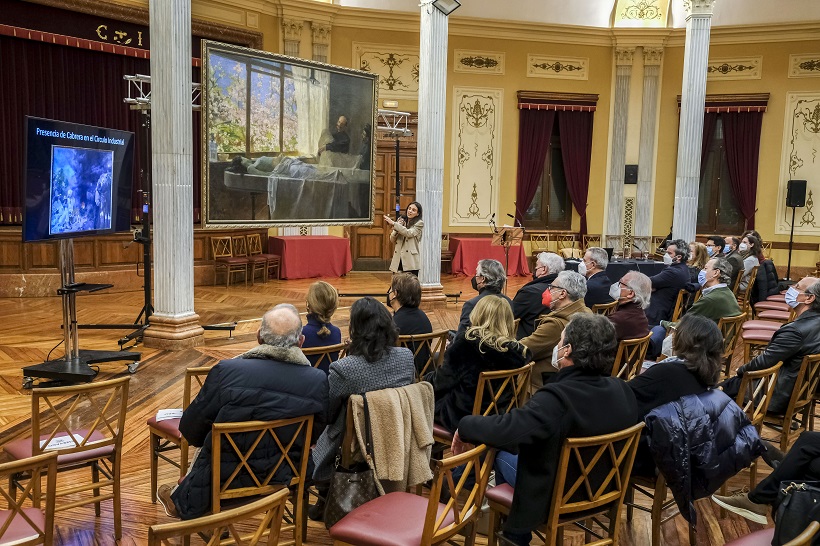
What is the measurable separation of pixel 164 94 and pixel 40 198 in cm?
191

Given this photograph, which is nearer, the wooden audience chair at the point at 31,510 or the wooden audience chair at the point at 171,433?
the wooden audience chair at the point at 31,510

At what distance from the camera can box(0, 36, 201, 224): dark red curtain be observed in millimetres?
8961

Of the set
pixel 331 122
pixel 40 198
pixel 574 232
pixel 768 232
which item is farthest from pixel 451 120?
pixel 40 198

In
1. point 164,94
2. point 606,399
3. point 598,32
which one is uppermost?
point 598,32

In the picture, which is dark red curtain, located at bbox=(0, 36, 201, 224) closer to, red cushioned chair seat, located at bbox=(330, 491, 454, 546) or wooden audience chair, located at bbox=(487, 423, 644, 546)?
red cushioned chair seat, located at bbox=(330, 491, 454, 546)

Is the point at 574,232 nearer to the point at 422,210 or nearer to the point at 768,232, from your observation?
the point at 768,232

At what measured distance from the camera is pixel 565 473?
8.05 ft

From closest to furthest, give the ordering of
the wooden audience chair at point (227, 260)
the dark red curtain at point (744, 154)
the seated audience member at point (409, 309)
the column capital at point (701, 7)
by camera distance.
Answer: the seated audience member at point (409, 309), the column capital at point (701, 7), the wooden audience chair at point (227, 260), the dark red curtain at point (744, 154)

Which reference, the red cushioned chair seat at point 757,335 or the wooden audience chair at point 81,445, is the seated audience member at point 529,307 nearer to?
the red cushioned chair seat at point 757,335

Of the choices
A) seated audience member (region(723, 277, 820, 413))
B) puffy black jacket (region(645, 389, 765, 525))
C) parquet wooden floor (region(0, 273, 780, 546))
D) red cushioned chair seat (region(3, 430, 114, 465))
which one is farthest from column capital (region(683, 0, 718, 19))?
red cushioned chair seat (region(3, 430, 114, 465))

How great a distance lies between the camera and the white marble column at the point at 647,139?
13.3 m

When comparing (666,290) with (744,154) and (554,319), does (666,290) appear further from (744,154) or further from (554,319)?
(744,154)

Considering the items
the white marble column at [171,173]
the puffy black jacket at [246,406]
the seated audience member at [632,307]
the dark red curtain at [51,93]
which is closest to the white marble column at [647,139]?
the dark red curtain at [51,93]

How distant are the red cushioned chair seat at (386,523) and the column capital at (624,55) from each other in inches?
486
